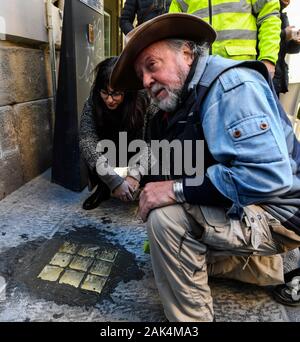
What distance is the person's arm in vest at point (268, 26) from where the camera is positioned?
2.36m

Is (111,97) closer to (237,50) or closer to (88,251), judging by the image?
(237,50)

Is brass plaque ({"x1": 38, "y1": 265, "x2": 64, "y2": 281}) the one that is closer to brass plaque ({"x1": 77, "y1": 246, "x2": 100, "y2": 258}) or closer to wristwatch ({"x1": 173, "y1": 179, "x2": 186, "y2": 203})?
brass plaque ({"x1": 77, "y1": 246, "x2": 100, "y2": 258})

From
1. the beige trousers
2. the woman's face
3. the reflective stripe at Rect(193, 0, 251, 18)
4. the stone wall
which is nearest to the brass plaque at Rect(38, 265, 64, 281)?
the beige trousers

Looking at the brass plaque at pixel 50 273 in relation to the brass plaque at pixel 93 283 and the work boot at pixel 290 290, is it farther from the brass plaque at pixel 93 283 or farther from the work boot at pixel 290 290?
the work boot at pixel 290 290

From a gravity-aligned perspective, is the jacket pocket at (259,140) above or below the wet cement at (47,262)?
above

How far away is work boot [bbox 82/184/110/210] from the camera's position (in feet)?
9.37

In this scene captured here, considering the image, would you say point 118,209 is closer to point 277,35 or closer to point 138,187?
point 138,187

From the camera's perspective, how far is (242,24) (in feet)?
7.82

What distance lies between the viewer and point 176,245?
146cm

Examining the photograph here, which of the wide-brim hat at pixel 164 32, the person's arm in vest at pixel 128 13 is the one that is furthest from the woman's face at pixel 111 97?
the person's arm in vest at pixel 128 13

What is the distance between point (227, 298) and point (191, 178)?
0.87 meters

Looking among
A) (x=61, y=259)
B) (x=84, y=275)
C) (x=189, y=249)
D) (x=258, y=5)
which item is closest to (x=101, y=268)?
(x=84, y=275)

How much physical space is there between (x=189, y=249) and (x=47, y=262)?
109 centimetres

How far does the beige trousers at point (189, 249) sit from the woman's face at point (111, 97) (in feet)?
4.21
